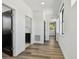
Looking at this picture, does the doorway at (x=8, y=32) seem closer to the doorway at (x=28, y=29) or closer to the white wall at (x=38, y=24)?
the doorway at (x=28, y=29)

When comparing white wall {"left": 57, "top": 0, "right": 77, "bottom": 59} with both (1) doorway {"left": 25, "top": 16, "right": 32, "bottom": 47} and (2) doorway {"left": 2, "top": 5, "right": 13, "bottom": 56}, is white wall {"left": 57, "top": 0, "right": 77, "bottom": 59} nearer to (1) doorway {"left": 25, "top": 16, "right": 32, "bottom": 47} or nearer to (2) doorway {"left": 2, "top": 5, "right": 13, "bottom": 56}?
(2) doorway {"left": 2, "top": 5, "right": 13, "bottom": 56}

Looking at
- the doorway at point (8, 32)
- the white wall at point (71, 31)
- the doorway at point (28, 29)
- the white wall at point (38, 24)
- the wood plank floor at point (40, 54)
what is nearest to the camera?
the white wall at point (71, 31)

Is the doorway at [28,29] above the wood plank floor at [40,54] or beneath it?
above

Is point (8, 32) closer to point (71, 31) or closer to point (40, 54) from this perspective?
point (40, 54)

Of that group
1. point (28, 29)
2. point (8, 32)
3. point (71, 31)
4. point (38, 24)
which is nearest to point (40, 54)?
point (8, 32)

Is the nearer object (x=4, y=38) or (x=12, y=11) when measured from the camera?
(x=12, y=11)

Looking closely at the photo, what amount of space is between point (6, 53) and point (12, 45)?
0.72 metres

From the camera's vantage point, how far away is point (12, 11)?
405 centimetres

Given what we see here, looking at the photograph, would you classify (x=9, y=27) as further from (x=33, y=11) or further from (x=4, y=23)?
(x=33, y=11)

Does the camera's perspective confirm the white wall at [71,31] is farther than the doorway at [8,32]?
No

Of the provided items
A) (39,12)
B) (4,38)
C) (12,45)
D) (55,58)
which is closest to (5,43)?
(4,38)

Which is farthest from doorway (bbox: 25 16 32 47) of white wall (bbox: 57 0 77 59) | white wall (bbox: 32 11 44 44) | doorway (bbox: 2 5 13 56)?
white wall (bbox: 57 0 77 59)

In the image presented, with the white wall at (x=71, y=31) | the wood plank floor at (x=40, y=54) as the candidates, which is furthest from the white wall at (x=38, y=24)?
the white wall at (x=71, y=31)

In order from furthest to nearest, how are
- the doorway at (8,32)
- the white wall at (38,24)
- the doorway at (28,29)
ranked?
the white wall at (38,24) → the doorway at (28,29) → the doorway at (8,32)
